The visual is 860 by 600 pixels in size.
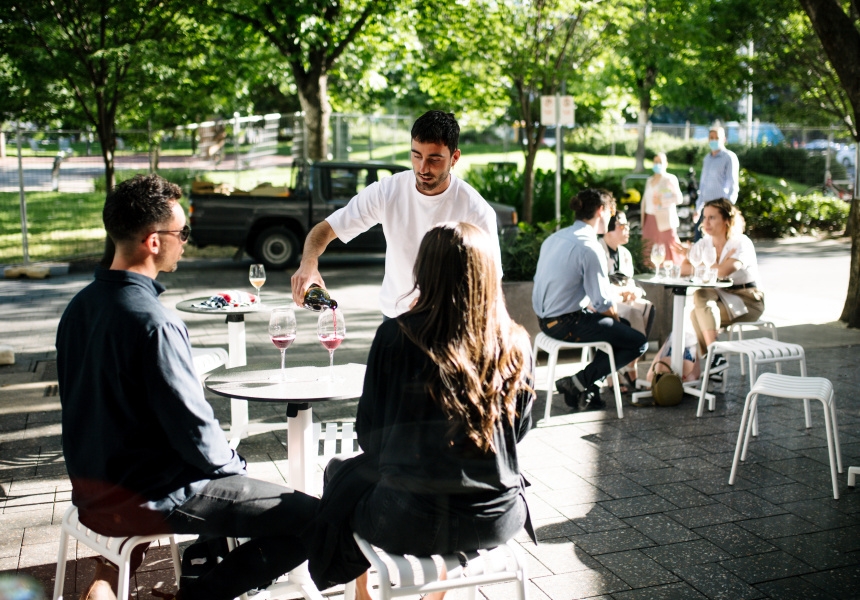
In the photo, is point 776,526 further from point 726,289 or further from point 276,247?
point 276,247

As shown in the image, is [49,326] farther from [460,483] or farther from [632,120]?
[632,120]

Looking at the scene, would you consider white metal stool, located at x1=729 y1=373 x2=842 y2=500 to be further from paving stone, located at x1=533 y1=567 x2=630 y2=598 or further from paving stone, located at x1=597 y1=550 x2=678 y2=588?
paving stone, located at x1=533 y1=567 x2=630 y2=598

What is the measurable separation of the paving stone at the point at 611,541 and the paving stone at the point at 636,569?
6cm

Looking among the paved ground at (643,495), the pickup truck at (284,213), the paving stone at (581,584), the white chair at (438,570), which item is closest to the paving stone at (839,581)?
the paved ground at (643,495)

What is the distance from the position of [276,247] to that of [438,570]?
11650mm

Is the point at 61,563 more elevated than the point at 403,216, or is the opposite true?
the point at 403,216

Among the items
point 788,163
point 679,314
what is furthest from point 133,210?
point 788,163

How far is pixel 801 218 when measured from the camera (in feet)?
60.4

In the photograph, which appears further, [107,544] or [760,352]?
[760,352]

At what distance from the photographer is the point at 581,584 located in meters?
3.75

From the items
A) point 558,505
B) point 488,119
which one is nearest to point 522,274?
point 558,505

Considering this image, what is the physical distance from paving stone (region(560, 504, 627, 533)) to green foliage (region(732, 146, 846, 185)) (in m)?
20.3

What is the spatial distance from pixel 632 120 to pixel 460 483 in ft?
172

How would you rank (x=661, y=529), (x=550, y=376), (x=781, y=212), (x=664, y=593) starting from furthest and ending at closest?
(x=781, y=212) → (x=550, y=376) → (x=661, y=529) → (x=664, y=593)
